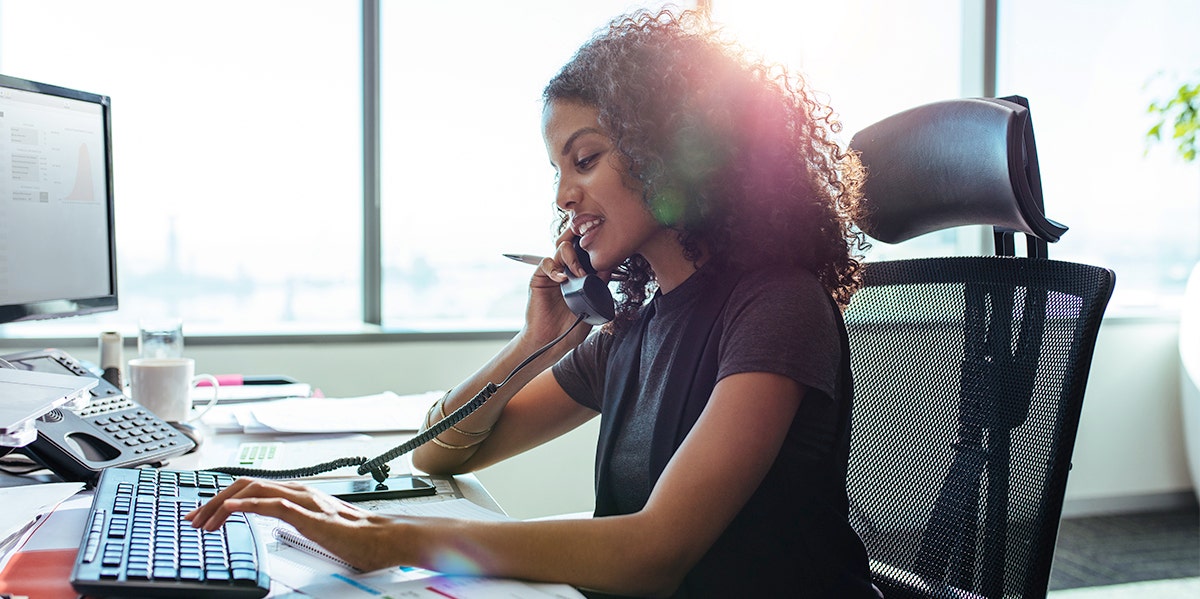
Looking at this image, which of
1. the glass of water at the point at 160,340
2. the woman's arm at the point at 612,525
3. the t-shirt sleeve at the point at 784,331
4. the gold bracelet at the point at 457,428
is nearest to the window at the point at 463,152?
the glass of water at the point at 160,340

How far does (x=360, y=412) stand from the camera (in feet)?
4.99

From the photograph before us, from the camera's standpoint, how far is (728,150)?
1.06 m

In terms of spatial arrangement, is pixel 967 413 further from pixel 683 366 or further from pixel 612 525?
pixel 612 525

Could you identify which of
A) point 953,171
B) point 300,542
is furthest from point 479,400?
point 953,171

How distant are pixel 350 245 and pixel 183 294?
1.67 ft

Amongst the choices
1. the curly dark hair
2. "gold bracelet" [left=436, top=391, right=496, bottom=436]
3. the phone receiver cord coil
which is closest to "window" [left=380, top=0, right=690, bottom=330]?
"gold bracelet" [left=436, top=391, right=496, bottom=436]

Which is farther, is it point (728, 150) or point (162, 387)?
point (162, 387)

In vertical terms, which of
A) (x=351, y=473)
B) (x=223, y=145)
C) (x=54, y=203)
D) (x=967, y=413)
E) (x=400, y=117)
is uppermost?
(x=400, y=117)

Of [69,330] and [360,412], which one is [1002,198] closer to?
[360,412]

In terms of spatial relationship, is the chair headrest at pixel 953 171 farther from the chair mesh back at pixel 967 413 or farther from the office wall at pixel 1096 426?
the office wall at pixel 1096 426

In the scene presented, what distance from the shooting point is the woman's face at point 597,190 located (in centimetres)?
110

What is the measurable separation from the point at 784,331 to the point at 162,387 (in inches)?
38.5

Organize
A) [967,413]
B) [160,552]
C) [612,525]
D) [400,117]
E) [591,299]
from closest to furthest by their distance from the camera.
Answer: [160,552], [612,525], [967,413], [591,299], [400,117]

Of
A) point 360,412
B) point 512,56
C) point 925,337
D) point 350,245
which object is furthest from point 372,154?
point 925,337
